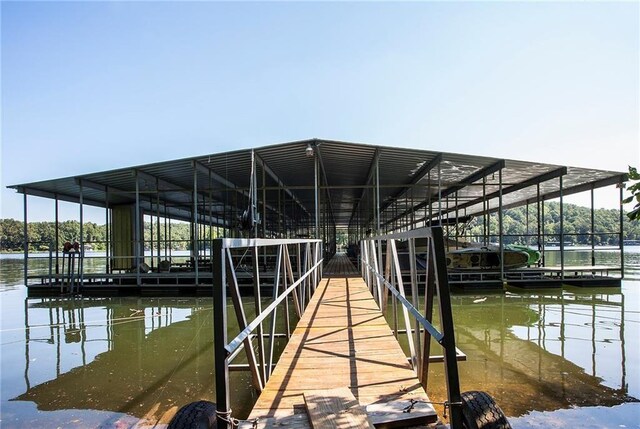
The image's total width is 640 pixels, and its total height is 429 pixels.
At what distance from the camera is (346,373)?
10.3ft

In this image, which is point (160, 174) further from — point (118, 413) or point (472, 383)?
point (472, 383)

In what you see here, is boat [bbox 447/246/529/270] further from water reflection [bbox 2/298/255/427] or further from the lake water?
water reflection [bbox 2/298/255/427]

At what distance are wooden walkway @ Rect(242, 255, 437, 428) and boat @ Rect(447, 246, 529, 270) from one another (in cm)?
818

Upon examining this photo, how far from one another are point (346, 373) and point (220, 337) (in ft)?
5.39

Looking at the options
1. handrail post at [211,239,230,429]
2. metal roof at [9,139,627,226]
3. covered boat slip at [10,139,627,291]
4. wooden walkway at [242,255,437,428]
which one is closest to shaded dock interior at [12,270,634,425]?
wooden walkway at [242,255,437,428]

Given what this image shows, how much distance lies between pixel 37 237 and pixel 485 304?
70.6 meters

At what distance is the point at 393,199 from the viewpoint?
20797mm

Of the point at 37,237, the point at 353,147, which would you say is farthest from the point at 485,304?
the point at 37,237

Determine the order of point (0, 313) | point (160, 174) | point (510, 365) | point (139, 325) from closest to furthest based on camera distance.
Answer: point (510, 365) < point (139, 325) < point (0, 313) < point (160, 174)

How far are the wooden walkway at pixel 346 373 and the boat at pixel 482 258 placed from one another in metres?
8.18

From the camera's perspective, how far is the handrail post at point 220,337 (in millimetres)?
1726

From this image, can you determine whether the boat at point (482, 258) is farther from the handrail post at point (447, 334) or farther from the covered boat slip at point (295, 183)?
the handrail post at point (447, 334)

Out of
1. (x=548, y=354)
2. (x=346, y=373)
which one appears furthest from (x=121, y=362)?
(x=548, y=354)

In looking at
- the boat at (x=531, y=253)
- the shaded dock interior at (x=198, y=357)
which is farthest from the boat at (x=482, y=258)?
the shaded dock interior at (x=198, y=357)
